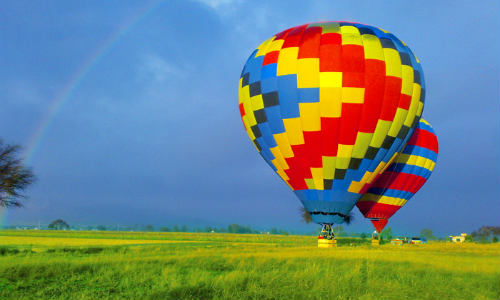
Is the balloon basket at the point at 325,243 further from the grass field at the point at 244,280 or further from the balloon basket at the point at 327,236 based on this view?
the grass field at the point at 244,280

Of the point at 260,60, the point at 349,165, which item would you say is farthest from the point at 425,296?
the point at 260,60

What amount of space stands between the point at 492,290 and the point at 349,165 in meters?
14.4

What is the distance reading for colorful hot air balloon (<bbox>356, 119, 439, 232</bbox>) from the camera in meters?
38.3

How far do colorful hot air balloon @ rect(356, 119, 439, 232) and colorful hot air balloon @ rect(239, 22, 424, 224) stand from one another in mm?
8645

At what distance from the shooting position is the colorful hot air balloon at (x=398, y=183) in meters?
38.3

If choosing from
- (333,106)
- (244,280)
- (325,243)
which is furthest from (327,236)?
(244,280)

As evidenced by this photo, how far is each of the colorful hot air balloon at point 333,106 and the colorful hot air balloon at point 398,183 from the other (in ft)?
28.4

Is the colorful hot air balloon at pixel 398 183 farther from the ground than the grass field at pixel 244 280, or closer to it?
farther from the ground

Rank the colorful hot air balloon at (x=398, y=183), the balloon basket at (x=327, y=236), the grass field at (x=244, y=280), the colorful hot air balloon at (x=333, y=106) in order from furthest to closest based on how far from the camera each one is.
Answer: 1. the colorful hot air balloon at (x=398, y=183)
2. the balloon basket at (x=327, y=236)
3. the colorful hot air balloon at (x=333, y=106)
4. the grass field at (x=244, y=280)

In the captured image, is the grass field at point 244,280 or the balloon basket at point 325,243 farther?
the balloon basket at point 325,243

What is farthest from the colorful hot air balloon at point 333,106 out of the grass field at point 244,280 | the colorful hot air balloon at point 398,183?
the grass field at point 244,280

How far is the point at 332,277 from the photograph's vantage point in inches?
595

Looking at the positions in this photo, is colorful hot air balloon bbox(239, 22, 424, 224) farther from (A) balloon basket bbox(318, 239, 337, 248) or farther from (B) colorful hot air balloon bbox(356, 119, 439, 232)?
(B) colorful hot air balloon bbox(356, 119, 439, 232)

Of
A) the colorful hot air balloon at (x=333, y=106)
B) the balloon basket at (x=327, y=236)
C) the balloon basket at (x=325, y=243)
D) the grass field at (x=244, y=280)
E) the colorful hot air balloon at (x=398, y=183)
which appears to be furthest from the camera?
the colorful hot air balloon at (x=398, y=183)
